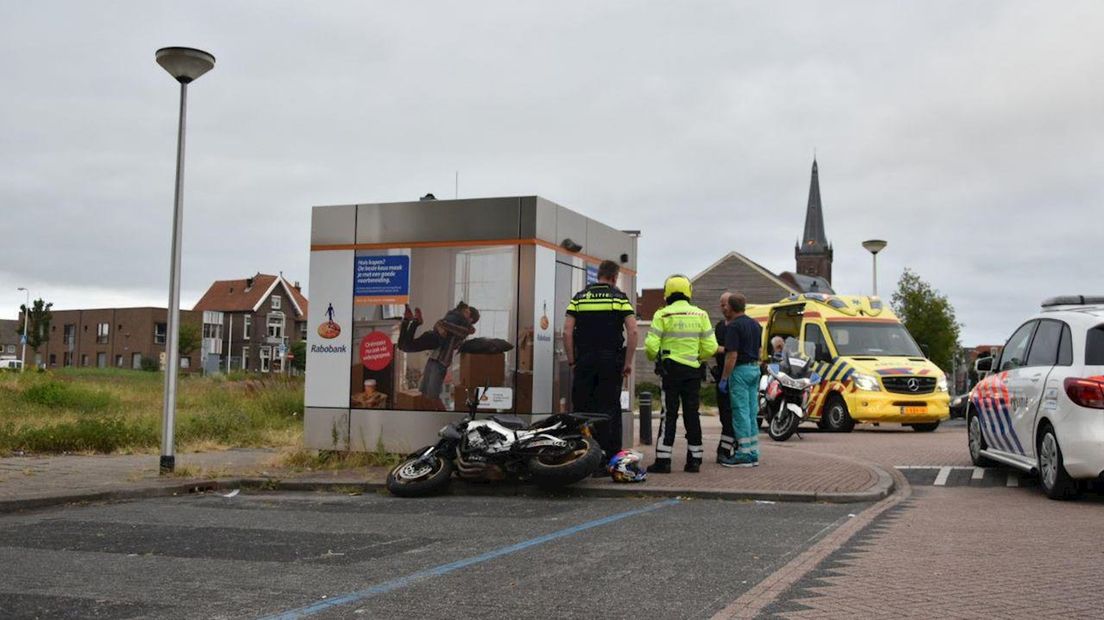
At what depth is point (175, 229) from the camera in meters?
11.4

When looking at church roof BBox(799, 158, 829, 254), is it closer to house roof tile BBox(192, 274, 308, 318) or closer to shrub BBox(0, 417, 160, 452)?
house roof tile BBox(192, 274, 308, 318)

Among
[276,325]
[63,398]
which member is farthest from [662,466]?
[276,325]

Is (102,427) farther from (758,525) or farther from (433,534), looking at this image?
(758,525)

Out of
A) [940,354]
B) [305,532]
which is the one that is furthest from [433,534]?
[940,354]

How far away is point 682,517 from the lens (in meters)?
8.11

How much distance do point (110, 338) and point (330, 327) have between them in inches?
4035

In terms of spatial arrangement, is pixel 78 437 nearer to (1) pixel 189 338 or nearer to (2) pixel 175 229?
(2) pixel 175 229

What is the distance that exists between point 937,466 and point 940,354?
4011cm

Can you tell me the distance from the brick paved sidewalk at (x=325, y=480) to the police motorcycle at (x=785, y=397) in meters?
3.42

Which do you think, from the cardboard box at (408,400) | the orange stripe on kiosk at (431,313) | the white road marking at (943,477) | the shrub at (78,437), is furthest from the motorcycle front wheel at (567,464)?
the shrub at (78,437)

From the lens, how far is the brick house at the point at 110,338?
102125 mm

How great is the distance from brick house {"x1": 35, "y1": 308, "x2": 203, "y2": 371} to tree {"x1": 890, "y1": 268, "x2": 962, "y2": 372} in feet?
214

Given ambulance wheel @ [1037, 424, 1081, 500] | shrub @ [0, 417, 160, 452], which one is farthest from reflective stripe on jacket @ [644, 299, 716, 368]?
shrub @ [0, 417, 160, 452]

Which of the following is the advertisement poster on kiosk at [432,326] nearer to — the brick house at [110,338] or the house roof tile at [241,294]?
the brick house at [110,338]
